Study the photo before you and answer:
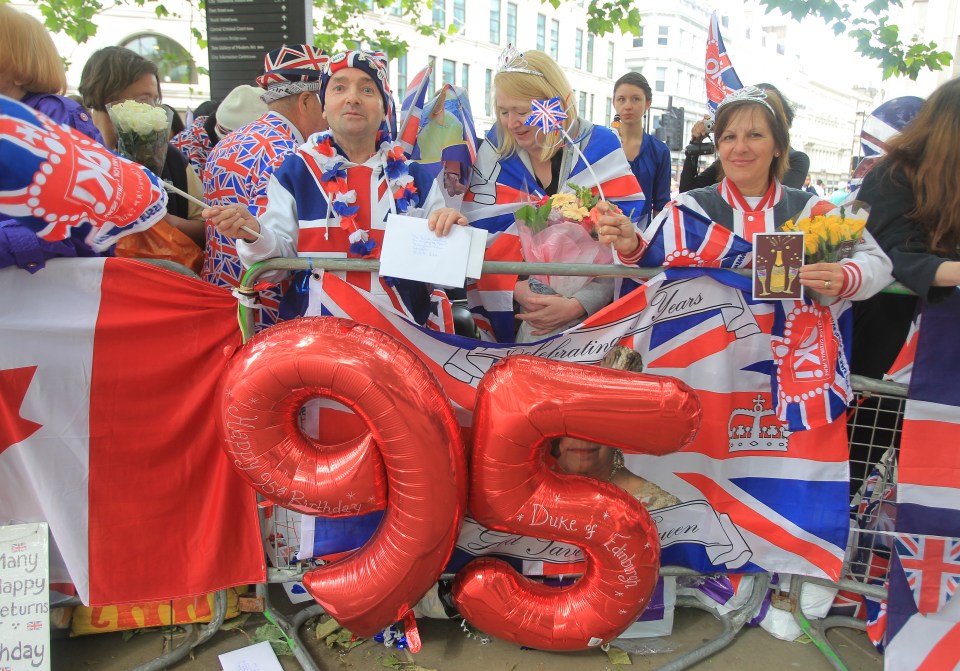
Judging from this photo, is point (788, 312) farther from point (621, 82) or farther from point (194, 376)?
point (621, 82)

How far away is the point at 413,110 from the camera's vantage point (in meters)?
3.43

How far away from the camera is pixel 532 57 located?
2.93 meters

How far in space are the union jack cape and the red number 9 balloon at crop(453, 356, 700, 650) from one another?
2.24 ft

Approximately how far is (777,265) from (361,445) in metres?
1.55

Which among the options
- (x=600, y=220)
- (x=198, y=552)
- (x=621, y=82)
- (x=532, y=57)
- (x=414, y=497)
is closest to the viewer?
(x=414, y=497)

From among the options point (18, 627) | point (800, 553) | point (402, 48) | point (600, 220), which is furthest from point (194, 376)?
point (402, 48)

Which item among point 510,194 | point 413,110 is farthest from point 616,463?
point 413,110

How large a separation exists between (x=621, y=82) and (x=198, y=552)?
169 inches

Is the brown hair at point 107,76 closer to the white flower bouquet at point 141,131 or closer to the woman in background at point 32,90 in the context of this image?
the white flower bouquet at point 141,131

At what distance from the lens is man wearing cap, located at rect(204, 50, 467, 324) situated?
2488 millimetres

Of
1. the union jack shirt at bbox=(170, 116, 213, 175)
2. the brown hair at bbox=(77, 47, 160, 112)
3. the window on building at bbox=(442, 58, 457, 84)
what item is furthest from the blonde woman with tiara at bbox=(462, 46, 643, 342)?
the window on building at bbox=(442, 58, 457, 84)

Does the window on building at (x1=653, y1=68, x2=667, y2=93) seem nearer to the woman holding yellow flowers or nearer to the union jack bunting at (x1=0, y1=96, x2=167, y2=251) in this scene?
the woman holding yellow flowers

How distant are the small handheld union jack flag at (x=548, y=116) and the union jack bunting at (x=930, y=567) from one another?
2.02 m

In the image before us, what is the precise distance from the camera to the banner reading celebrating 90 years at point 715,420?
2.45 metres
